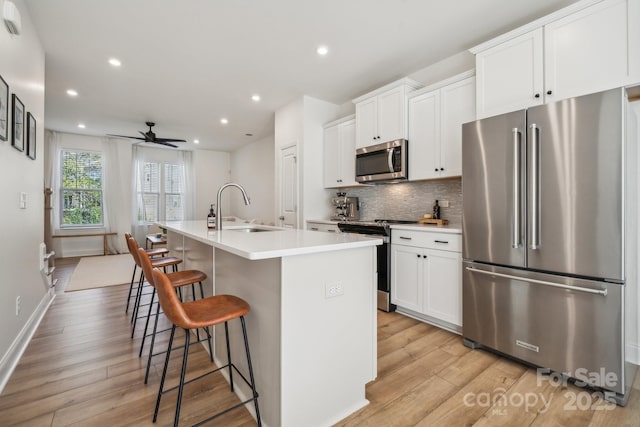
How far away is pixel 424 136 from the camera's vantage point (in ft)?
10.5

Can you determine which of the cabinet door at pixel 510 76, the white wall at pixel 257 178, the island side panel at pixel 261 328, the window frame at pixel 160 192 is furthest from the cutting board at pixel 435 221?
the window frame at pixel 160 192

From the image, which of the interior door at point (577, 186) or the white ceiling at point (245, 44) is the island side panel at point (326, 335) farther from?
the white ceiling at point (245, 44)

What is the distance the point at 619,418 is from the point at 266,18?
3665mm

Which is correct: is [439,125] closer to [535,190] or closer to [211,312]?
[535,190]

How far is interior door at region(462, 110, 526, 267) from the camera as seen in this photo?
2.08m

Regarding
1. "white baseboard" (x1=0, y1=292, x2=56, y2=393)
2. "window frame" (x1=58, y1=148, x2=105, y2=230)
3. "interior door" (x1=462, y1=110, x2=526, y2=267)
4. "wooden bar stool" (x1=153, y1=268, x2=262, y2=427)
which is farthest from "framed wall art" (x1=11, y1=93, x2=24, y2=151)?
"window frame" (x1=58, y1=148, x2=105, y2=230)

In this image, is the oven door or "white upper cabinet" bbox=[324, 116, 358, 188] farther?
"white upper cabinet" bbox=[324, 116, 358, 188]

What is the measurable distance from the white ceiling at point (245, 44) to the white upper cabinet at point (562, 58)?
352mm

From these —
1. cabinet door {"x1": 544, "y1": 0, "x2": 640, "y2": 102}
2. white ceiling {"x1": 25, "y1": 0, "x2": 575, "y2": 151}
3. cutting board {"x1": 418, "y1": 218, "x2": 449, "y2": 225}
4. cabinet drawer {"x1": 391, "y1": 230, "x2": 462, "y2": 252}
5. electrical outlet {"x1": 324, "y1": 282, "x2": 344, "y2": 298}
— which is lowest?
electrical outlet {"x1": 324, "y1": 282, "x2": 344, "y2": 298}

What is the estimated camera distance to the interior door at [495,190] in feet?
6.81

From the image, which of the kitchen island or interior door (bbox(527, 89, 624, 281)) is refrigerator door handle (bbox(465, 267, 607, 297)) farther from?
the kitchen island

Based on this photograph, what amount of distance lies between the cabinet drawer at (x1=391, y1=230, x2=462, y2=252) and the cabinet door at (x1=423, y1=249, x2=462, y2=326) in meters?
0.05

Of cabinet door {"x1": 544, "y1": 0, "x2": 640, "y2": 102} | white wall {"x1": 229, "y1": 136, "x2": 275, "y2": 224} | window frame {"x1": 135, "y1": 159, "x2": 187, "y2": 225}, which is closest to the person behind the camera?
cabinet door {"x1": 544, "y1": 0, "x2": 640, "y2": 102}

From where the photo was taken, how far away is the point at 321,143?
453 centimetres
